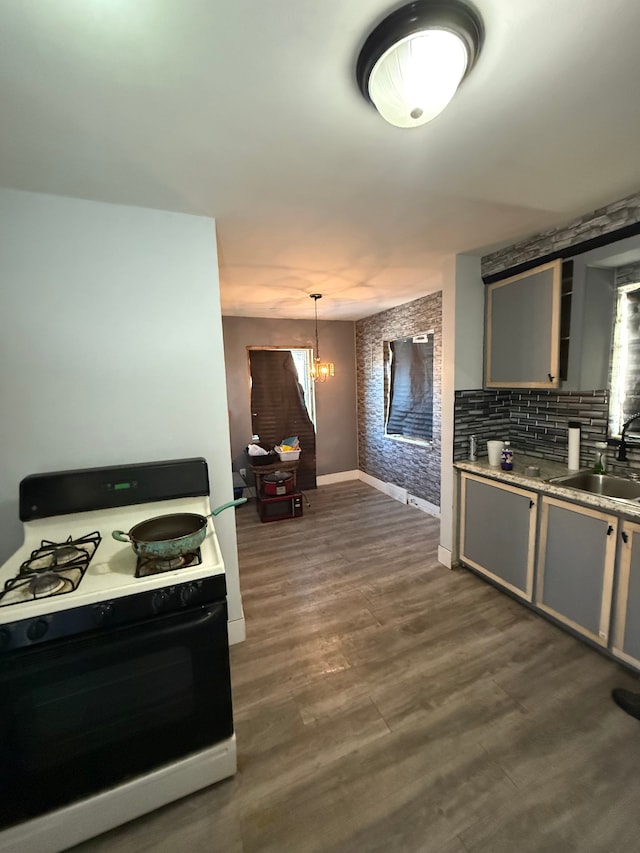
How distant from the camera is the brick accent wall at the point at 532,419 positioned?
226 cm

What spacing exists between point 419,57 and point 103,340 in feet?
5.43

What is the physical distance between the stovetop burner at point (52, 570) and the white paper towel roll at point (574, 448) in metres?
2.82

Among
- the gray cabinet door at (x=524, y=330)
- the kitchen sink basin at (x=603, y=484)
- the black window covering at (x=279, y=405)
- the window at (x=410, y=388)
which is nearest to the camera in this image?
the kitchen sink basin at (x=603, y=484)

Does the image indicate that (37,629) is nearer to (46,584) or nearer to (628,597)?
(46,584)

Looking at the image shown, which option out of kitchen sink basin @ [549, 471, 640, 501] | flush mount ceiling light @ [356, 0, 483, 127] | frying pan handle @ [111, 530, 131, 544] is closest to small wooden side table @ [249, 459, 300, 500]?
frying pan handle @ [111, 530, 131, 544]

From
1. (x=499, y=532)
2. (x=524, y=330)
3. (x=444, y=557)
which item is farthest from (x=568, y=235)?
(x=444, y=557)

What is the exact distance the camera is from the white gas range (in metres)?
1.01

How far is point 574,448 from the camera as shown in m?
2.27

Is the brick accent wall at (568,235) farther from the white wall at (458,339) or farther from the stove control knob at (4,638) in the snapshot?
the stove control knob at (4,638)

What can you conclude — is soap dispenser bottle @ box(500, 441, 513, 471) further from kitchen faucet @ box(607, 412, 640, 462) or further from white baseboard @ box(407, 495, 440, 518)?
white baseboard @ box(407, 495, 440, 518)

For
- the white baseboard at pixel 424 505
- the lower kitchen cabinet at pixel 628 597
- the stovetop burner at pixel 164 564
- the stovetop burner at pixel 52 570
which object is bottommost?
the white baseboard at pixel 424 505

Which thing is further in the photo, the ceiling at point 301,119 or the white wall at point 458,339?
the white wall at point 458,339

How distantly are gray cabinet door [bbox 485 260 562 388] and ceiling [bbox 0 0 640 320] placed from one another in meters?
0.38

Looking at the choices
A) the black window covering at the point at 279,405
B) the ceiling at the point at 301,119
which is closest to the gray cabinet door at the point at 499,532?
the ceiling at the point at 301,119
